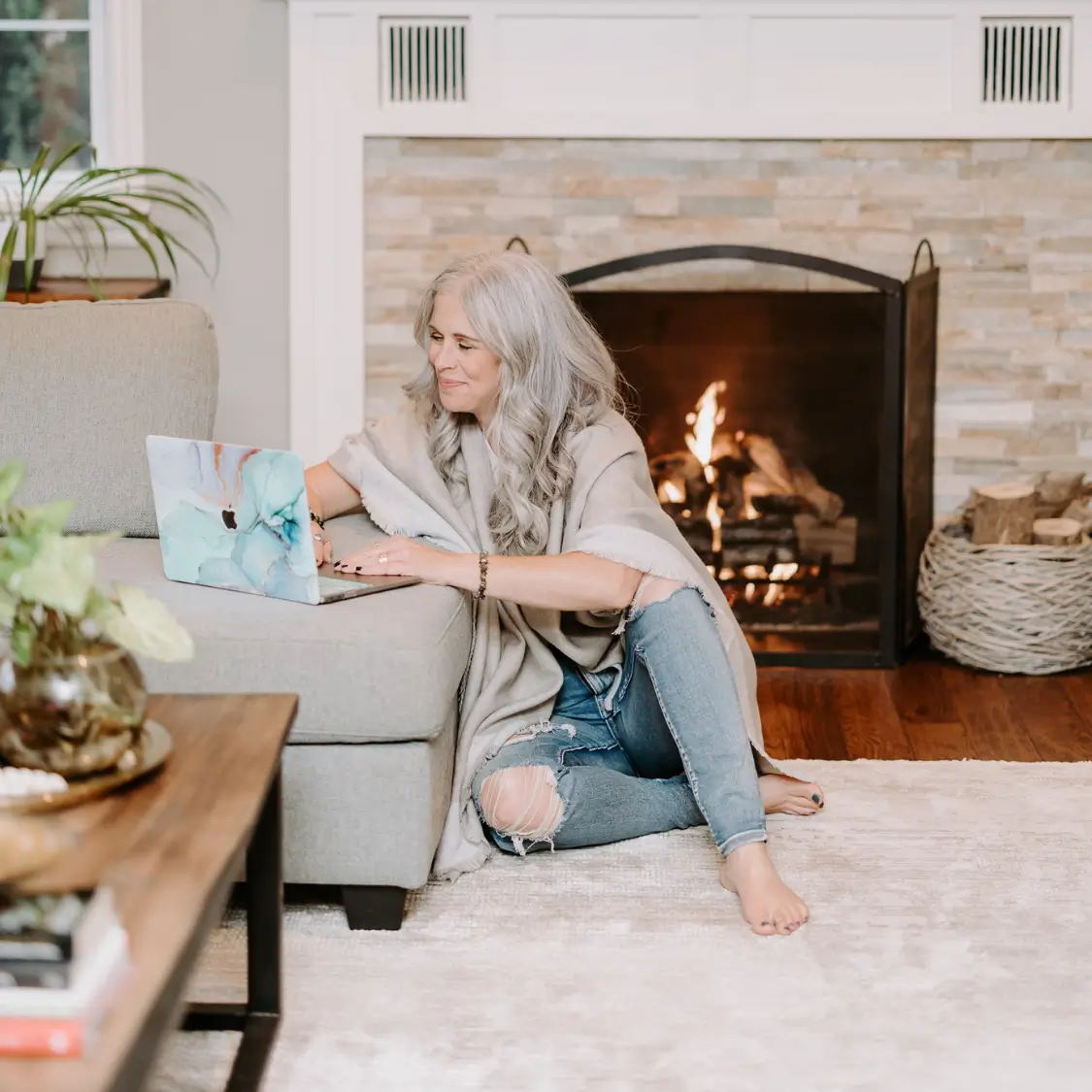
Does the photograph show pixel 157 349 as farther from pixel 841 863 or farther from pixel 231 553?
pixel 841 863

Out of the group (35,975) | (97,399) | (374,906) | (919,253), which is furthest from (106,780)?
(919,253)

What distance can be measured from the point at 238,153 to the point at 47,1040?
292 cm

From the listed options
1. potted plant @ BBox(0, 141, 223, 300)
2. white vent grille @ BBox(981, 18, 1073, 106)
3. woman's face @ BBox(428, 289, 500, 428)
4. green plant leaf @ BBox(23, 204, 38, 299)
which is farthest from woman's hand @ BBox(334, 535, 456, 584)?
white vent grille @ BBox(981, 18, 1073, 106)

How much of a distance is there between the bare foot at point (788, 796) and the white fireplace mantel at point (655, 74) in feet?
5.45

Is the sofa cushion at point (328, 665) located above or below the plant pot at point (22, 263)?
below

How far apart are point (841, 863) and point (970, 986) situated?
15.7 inches

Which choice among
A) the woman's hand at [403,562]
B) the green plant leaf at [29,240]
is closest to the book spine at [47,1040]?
the woman's hand at [403,562]

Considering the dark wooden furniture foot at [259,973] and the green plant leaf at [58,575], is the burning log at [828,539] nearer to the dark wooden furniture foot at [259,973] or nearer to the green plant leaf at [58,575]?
the dark wooden furniture foot at [259,973]

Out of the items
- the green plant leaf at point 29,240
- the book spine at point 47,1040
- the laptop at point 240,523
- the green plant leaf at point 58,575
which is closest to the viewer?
the book spine at point 47,1040

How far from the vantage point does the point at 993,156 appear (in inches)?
137

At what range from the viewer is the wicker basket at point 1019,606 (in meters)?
3.29

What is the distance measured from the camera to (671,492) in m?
3.51

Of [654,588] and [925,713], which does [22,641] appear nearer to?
[654,588]

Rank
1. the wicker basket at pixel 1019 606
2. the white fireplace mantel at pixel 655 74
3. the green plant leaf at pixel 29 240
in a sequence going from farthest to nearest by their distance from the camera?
the white fireplace mantel at pixel 655 74 → the wicker basket at pixel 1019 606 → the green plant leaf at pixel 29 240
